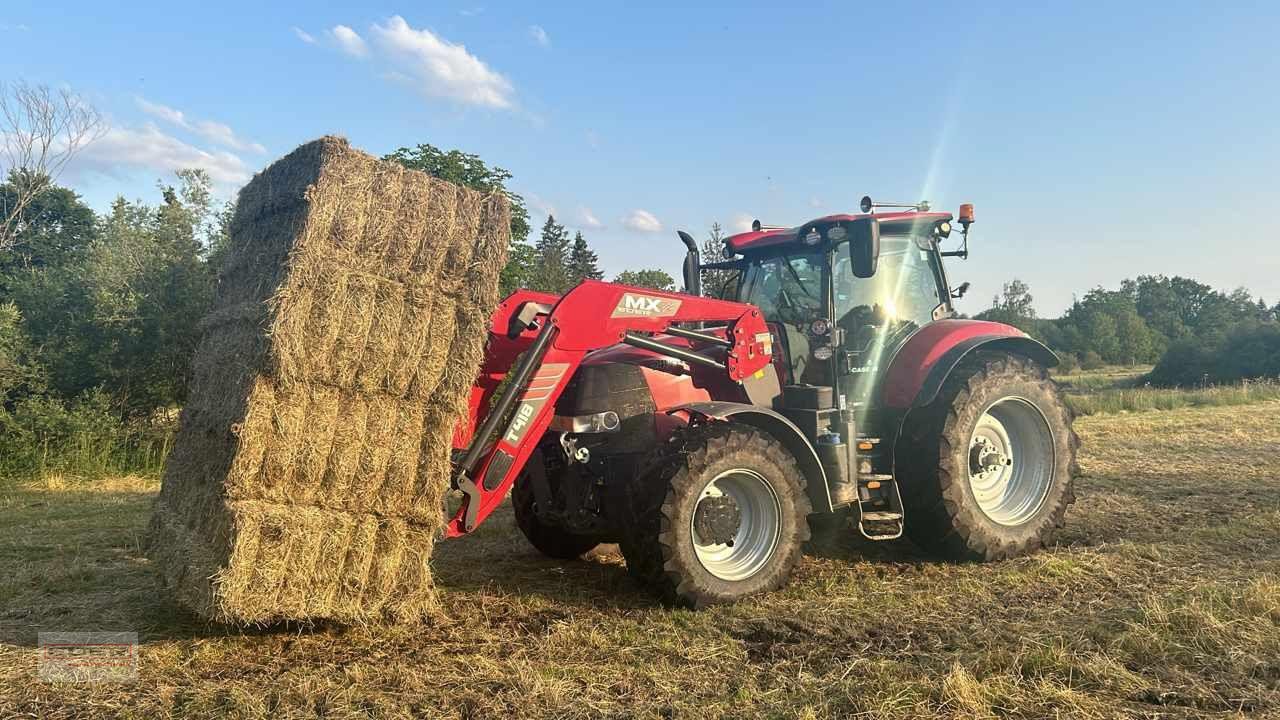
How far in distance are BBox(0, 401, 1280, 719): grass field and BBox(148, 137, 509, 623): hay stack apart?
36 centimetres

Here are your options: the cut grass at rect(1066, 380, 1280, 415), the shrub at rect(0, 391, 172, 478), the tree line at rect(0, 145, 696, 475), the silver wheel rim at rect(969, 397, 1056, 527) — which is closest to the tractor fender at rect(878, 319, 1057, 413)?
the silver wheel rim at rect(969, 397, 1056, 527)

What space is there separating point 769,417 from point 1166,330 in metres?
70.6

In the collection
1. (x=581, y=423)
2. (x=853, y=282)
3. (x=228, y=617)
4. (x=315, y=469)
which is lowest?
A: (x=228, y=617)

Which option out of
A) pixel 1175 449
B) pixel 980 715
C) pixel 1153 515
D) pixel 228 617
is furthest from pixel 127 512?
pixel 1175 449

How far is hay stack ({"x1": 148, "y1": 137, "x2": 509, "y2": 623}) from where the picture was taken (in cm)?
337

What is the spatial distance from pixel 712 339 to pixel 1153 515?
4.29 m

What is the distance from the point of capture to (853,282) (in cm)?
567

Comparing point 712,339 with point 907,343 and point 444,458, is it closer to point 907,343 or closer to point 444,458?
point 907,343

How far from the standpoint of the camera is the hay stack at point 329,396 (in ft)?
11.1

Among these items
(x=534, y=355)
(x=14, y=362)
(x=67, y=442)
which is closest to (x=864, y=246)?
(x=534, y=355)

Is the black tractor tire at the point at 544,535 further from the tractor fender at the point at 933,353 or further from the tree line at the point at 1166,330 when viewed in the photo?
the tree line at the point at 1166,330

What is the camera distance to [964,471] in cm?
517

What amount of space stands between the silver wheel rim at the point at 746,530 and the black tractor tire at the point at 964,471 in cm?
128

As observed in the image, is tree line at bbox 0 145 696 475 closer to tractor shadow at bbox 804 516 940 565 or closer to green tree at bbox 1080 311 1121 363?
tractor shadow at bbox 804 516 940 565
